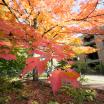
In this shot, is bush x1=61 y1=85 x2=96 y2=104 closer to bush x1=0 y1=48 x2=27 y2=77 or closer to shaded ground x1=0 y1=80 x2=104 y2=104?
shaded ground x1=0 y1=80 x2=104 y2=104

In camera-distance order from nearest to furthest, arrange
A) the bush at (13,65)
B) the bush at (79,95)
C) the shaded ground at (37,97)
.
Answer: the shaded ground at (37,97) → the bush at (79,95) → the bush at (13,65)

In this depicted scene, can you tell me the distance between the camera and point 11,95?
25.4 feet

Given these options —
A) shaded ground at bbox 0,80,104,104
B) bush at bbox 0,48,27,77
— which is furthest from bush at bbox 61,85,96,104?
bush at bbox 0,48,27,77

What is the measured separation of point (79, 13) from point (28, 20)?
8.68 ft

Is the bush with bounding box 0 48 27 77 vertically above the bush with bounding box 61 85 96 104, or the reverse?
the bush with bounding box 0 48 27 77

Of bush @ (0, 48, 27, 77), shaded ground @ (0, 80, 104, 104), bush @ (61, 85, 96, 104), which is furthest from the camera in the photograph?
bush @ (0, 48, 27, 77)

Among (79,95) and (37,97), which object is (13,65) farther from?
(79,95)

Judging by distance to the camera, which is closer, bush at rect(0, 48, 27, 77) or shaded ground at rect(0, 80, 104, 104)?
shaded ground at rect(0, 80, 104, 104)

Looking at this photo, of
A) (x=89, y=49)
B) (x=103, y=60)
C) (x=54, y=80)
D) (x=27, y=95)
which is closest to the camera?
(x=54, y=80)

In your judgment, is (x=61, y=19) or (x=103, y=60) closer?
(x=61, y=19)

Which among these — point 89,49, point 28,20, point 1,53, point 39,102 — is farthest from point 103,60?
point 1,53

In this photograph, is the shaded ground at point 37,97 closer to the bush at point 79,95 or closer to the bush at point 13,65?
the bush at point 79,95

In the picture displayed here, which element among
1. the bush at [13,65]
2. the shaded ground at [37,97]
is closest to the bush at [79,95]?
the shaded ground at [37,97]

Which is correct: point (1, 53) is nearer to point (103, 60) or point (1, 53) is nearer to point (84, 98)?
point (84, 98)
